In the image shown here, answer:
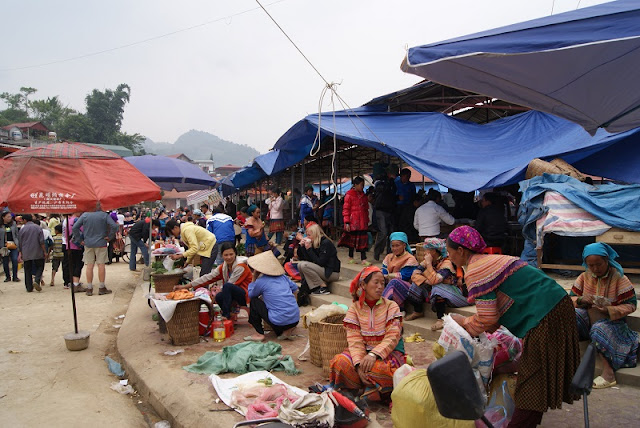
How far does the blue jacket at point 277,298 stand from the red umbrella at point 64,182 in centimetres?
191

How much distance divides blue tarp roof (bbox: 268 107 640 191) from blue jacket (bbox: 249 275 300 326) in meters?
3.01

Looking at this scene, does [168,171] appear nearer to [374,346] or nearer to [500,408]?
[374,346]

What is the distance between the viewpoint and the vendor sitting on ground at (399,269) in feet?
20.2

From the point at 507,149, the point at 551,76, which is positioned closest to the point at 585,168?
the point at 507,149

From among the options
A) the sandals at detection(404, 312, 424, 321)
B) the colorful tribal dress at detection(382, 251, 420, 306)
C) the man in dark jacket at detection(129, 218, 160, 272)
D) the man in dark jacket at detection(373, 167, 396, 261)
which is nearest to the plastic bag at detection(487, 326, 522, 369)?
the colorful tribal dress at detection(382, 251, 420, 306)

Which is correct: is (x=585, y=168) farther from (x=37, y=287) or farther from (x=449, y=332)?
(x=37, y=287)

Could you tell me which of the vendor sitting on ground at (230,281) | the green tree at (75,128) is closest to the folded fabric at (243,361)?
the vendor sitting on ground at (230,281)

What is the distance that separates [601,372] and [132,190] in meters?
5.59

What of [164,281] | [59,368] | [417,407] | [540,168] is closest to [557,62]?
[417,407]

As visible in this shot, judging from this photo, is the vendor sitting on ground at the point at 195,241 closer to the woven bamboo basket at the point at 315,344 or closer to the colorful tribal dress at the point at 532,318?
the woven bamboo basket at the point at 315,344

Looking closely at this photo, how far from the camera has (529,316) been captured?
306 cm

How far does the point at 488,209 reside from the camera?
748 cm

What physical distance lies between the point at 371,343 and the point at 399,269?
256 centimetres

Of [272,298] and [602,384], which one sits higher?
[272,298]
